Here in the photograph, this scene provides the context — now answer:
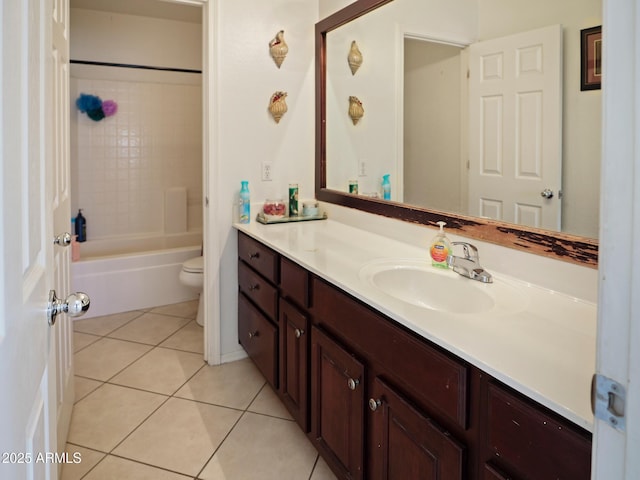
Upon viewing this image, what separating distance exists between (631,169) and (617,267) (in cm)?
10

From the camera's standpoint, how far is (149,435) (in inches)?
74.9

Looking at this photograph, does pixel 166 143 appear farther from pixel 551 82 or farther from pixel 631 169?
pixel 631 169

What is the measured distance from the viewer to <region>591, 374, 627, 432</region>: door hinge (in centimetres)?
47

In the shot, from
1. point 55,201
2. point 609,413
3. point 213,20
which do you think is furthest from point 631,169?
point 213,20

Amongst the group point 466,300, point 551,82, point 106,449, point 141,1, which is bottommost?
point 106,449

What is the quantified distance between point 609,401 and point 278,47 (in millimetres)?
2414

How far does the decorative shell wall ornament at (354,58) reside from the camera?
2.34 meters

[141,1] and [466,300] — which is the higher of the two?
[141,1]

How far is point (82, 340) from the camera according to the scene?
284cm

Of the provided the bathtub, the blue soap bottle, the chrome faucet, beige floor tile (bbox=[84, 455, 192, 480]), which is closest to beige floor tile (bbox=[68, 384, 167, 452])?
beige floor tile (bbox=[84, 455, 192, 480])

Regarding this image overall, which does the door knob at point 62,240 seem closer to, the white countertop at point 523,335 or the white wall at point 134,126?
the white countertop at point 523,335

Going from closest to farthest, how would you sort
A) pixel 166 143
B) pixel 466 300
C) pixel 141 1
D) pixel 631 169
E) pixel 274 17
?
pixel 631 169 < pixel 466 300 < pixel 274 17 < pixel 141 1 < pixel 166 143

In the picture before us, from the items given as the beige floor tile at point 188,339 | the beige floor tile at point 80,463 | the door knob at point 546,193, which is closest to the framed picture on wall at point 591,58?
the door knob at point 546,193

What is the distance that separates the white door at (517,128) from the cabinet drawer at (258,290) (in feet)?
3.07
